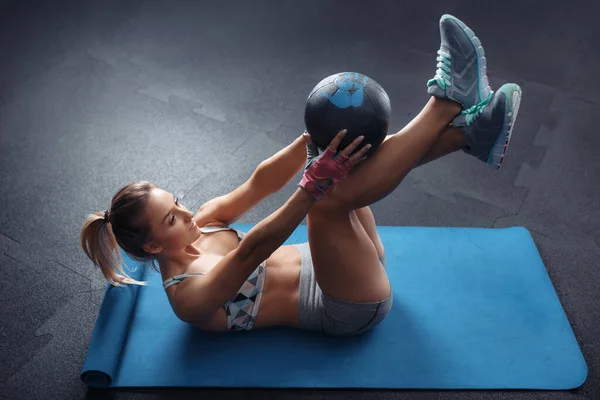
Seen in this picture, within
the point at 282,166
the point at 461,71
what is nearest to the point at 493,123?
the point at 461,71

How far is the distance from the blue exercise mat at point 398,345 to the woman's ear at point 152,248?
43cm

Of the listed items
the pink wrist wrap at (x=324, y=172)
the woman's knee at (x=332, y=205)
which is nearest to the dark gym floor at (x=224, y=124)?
the woman's knee at (x=332, y=205)

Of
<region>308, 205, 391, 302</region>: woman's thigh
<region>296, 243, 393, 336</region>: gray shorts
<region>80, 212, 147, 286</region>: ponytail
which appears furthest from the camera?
<region>296, 243, 393, 336</region>: gray shorts

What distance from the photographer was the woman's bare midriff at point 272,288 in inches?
90.3

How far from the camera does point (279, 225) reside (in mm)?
1880

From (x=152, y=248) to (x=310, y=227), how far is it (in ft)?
1.80

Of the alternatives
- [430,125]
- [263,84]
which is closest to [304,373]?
[430,125]

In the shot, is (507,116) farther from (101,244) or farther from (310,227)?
(101,244)

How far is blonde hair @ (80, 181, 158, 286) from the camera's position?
6.72 ft

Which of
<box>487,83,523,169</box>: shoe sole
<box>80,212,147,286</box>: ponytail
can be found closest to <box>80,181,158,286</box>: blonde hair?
<box>80,212,147,286</box>: ponytail

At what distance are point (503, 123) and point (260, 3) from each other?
3301 millimetres

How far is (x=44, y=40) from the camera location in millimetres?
4398

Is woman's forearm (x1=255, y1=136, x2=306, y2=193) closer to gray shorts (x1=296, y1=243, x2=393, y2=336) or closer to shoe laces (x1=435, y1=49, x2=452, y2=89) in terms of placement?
gray shorts (x1=296, y1=243, x2=393, y2=336)

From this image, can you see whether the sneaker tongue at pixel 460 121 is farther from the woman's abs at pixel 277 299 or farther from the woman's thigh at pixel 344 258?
the woman's abs at pixel 277 299
